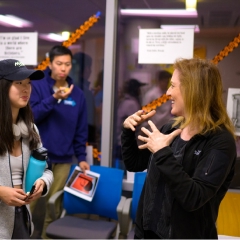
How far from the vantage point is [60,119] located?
336 cm

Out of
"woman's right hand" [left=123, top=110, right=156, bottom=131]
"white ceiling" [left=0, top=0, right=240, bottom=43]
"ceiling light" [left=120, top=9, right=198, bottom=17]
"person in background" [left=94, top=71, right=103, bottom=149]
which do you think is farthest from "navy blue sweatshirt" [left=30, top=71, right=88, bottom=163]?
"woman's right hand" [left=123, top=110, right=156, bottom=131]

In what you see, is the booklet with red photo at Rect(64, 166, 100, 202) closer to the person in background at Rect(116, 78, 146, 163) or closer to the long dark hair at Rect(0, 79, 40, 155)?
the person in background at Rect(116, 78, 146, 163)

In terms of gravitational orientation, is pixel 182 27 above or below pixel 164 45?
above

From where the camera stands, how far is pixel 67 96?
130 inches

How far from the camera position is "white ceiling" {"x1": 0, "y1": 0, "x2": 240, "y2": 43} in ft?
10.7

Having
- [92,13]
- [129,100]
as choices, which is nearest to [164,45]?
[129,100]

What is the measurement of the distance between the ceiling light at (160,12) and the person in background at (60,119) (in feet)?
2.19

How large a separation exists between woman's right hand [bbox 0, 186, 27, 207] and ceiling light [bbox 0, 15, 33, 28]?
7.09 feet

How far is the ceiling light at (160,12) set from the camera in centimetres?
335

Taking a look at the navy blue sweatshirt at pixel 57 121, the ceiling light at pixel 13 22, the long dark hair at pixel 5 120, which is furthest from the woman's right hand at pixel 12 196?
the ceiling light at pixel 13 22

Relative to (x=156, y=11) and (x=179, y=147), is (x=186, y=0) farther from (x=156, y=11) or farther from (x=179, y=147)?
(x=179, y=147)

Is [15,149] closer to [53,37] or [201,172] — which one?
[201,172]

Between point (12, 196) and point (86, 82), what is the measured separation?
185cm

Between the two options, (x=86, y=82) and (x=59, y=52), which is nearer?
(x=59, y=52)
